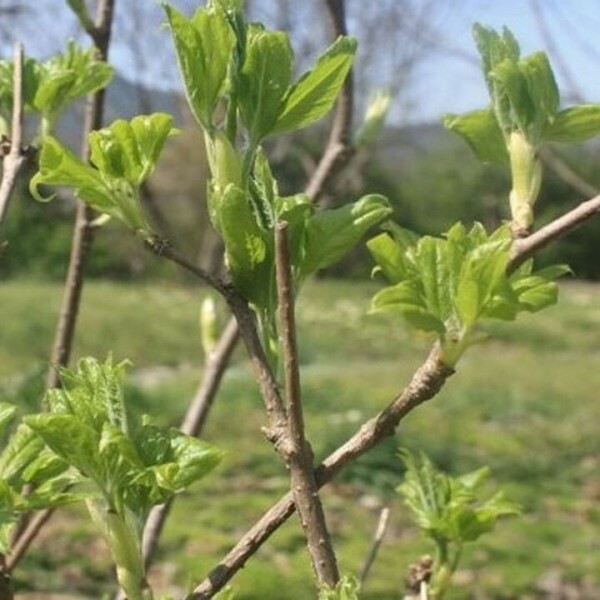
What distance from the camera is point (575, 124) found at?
516mm

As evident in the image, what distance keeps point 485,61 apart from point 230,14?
107 mm

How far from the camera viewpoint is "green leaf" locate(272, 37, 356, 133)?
475 millimetres

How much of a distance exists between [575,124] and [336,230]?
0.35ft

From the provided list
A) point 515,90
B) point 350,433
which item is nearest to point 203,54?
point 515,90

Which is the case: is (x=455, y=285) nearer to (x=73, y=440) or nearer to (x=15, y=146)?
(x=73, y=440)

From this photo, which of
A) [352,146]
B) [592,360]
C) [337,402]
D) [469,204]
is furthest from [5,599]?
[469,204]

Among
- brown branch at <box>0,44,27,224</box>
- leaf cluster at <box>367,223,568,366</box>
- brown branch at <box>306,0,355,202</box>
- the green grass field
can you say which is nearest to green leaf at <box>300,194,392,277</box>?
leaf cluster at <box>367,223,568,366</box>

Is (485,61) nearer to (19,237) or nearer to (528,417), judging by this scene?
(528,417)

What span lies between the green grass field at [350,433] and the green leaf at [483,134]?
314 millimetres

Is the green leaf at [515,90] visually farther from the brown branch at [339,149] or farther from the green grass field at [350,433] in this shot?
the brown branch at [339,149]

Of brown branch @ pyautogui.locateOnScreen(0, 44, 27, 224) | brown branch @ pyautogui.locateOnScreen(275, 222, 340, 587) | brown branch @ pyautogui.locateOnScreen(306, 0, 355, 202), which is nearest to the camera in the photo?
brown branch @ pyautogui.locateOnScreen(275, 222, 340, 587)

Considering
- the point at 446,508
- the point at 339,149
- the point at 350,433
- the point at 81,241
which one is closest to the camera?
the point at 446,508

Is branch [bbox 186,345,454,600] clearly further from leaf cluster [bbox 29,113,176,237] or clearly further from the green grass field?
the green grass field

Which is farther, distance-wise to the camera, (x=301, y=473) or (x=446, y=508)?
(x=446, y=508)
